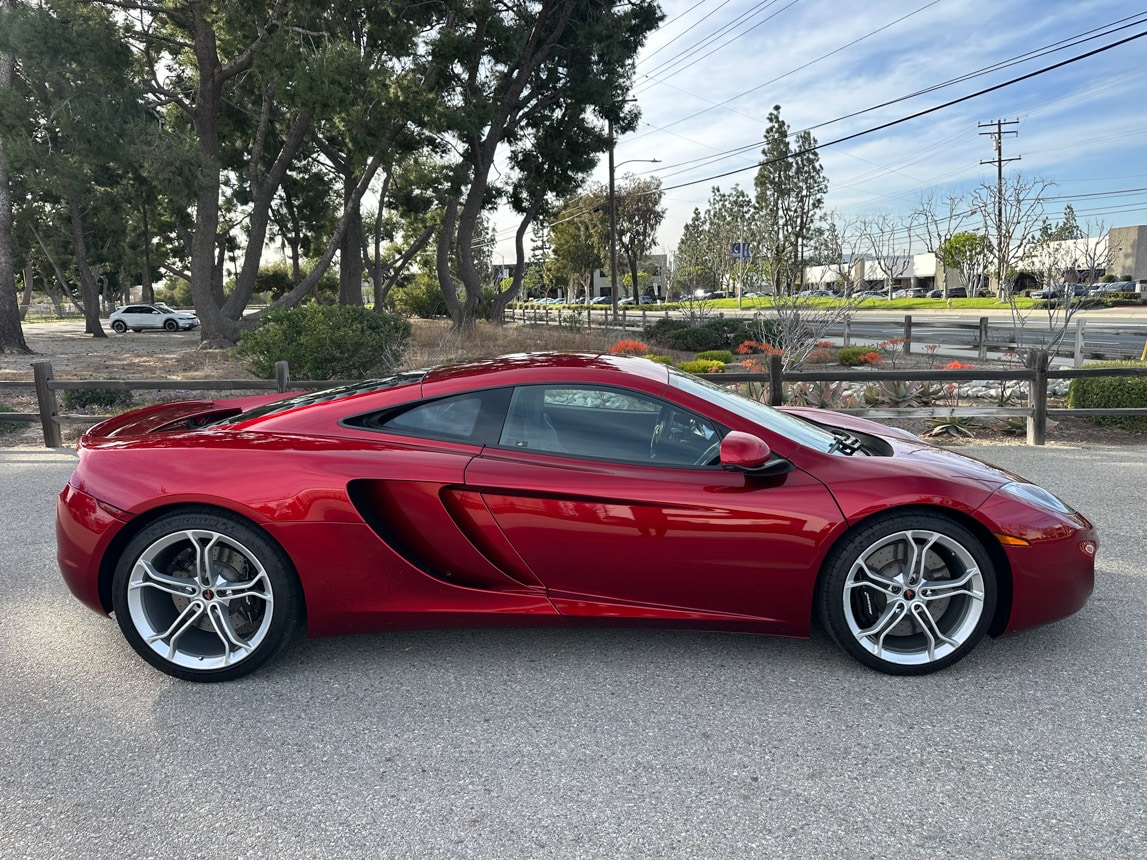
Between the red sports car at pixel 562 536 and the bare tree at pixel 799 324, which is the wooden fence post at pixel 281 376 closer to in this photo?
the red sports car at pixel 562 536

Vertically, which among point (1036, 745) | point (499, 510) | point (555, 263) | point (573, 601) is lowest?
point (1036, 745)

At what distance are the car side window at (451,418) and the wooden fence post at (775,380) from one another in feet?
17.5

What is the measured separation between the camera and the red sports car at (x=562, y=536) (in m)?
3.21

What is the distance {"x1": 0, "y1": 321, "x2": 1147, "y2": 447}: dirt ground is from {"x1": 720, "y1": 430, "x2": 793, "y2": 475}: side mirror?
6081 mm

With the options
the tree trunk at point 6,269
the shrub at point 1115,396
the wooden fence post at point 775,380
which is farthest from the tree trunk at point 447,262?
the shrub at point 1115,396

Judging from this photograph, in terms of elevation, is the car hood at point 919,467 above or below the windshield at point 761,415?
below

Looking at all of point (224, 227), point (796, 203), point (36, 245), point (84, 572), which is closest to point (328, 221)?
point (224, 227)

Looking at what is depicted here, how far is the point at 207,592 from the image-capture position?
331 cm

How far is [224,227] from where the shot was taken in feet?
148

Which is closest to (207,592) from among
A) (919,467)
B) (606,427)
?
(606,427)

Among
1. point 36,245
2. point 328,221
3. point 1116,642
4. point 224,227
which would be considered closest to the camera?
point 1116,642

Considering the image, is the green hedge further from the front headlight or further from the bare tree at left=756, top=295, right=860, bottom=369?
the front headlight

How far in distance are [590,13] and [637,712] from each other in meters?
25.6

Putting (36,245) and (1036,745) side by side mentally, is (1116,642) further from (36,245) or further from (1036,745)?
(36,245)
